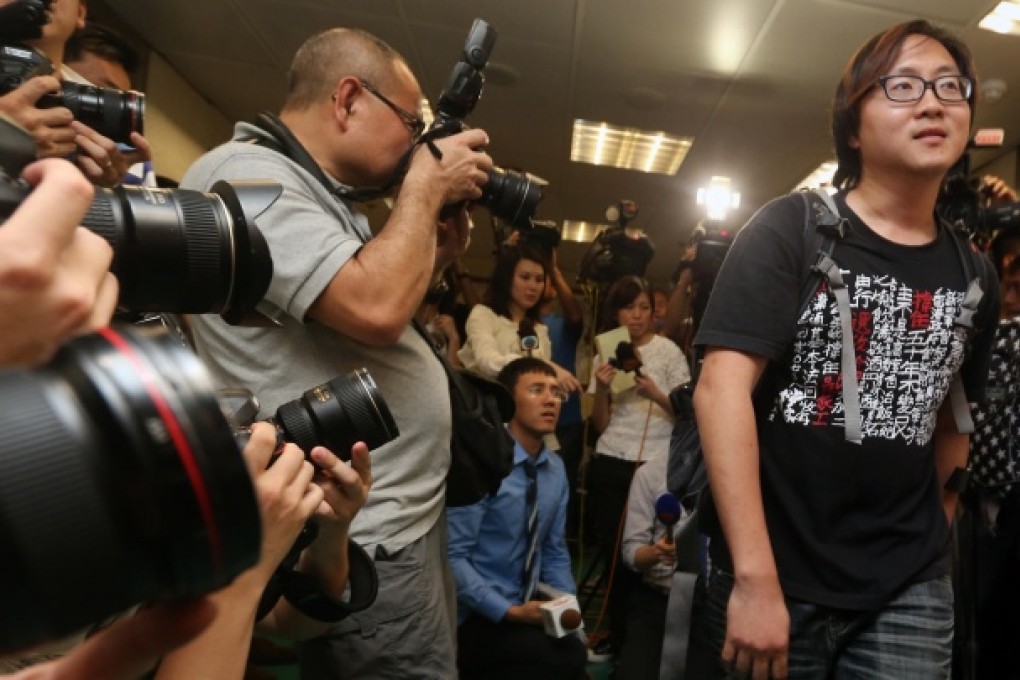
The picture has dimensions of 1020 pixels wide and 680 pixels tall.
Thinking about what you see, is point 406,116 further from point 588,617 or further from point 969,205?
point 588,617

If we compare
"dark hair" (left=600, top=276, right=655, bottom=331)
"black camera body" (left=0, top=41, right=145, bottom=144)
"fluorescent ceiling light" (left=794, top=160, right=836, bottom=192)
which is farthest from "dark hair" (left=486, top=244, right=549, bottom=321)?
"fluorescent ceiling light" (left=794, top=160, right=836, bottom=192)

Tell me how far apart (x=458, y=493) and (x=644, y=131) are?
332 centimetres

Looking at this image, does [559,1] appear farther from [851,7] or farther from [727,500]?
[727,500]

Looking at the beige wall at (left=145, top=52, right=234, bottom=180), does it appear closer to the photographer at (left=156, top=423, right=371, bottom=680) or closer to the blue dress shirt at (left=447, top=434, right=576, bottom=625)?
the blue dress shirt at (left=447, top=434, right=576, bottom=625)

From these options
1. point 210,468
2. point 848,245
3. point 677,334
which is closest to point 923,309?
point 848,245

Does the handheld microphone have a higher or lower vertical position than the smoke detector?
lower

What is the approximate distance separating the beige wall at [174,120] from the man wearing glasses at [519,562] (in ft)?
7.99

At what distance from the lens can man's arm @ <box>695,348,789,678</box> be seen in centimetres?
92

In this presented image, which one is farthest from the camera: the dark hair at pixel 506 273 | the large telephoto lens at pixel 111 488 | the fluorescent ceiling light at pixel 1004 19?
the dark hair at pixel 506 273

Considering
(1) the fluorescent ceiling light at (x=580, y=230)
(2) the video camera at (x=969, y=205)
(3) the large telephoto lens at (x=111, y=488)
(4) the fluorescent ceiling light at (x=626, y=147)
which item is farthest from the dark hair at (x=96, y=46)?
(1) the fluorescent ceiling light at (x=580, y=230)

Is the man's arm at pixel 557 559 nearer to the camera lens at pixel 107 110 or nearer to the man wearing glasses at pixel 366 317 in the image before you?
the man wearing glasses at pixel 366 317

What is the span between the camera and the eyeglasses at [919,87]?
1.06 metres

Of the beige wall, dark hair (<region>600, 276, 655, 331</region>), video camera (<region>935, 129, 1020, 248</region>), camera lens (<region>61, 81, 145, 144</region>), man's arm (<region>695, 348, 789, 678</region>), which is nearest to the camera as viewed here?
man's arm (<region>695, 348, 789, 678</region>)

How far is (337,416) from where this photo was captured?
2.44 feet
